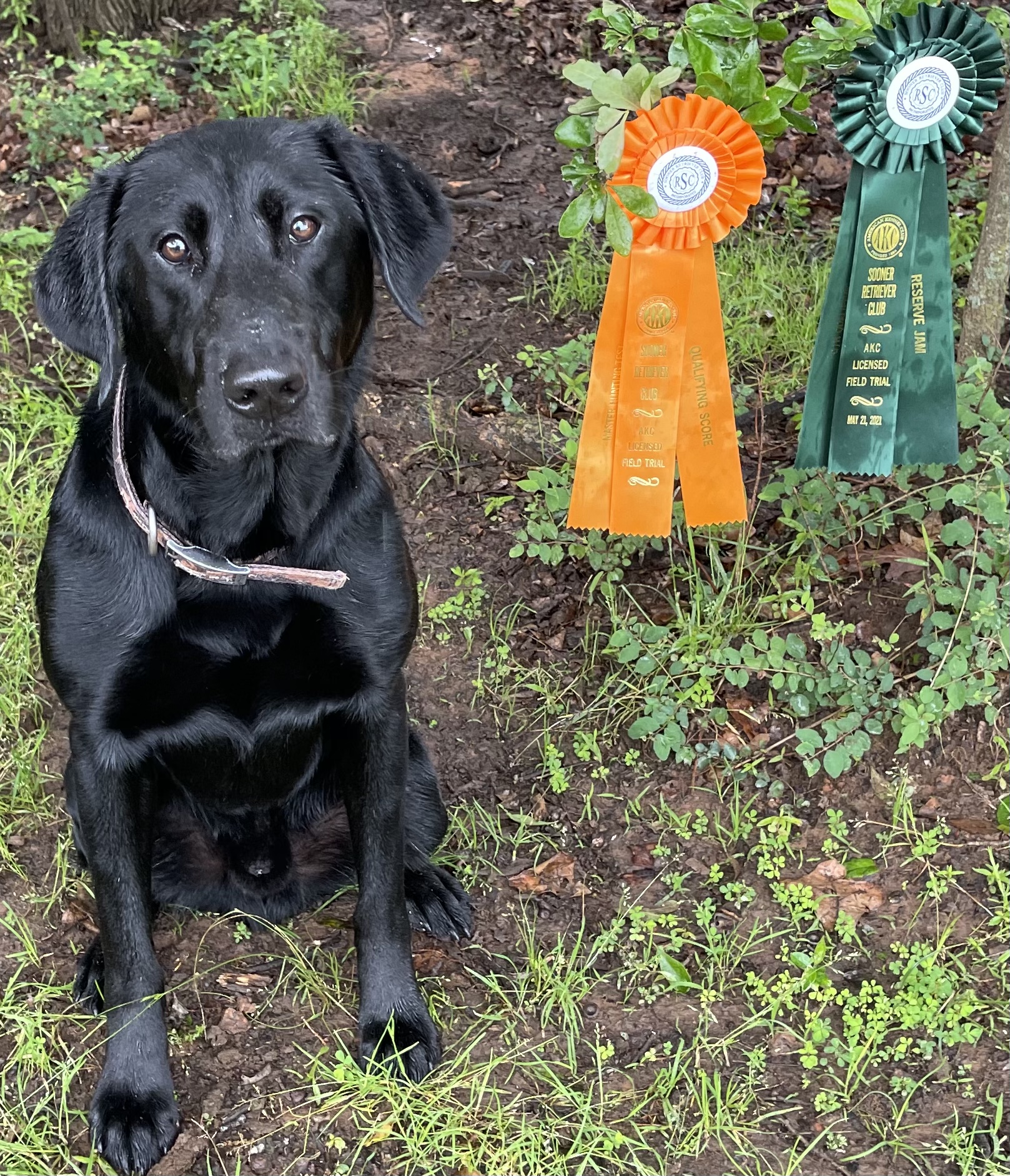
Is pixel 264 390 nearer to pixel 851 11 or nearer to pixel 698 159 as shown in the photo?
pixel 698 159

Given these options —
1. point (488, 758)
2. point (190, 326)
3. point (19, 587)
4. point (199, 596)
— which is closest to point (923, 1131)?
point (488, 758)

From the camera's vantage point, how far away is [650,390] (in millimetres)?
2566

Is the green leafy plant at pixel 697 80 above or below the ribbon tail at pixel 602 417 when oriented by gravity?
above

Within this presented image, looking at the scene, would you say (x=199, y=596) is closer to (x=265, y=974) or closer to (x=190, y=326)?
(x=190, y=326)

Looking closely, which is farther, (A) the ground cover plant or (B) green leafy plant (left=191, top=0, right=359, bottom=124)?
(B) green leafy plant (left=191, top=0, right=359, bottom=124)

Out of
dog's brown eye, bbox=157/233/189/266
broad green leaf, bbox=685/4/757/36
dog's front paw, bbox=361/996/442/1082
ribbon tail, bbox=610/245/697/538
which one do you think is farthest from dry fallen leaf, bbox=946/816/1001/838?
dog's brown eye, bbox=157/233/189/266

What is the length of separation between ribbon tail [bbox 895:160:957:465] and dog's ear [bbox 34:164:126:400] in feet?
5.22

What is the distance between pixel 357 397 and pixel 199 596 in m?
0.47

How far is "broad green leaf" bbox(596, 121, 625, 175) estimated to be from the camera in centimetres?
212

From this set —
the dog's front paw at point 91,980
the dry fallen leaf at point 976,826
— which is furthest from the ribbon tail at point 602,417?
the dog's front paw at point 91,980

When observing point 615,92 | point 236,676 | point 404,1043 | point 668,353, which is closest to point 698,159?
point 615,92

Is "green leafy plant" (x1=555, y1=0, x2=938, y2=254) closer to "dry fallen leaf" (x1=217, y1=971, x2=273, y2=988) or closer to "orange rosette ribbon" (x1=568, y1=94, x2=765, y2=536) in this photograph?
"orange rosette ribbon" (x1=568, y1=94, x2=765, y2=536)

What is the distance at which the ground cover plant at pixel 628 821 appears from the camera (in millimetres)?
2141

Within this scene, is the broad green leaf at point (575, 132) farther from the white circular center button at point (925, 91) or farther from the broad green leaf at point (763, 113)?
the white circular center button at point (925, 91)
